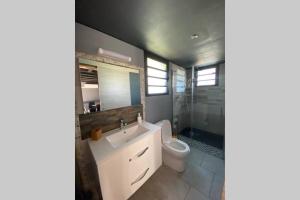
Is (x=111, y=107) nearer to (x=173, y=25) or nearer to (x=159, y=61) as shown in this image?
(x=173, y=25)

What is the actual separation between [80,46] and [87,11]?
350 mm

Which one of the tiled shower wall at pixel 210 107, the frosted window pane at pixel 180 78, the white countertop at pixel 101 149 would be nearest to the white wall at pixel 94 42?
the white countertop at pixel 101 149

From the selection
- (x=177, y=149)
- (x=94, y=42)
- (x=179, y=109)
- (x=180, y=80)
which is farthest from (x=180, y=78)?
(x=94, y=42)

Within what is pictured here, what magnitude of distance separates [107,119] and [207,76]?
308 cm

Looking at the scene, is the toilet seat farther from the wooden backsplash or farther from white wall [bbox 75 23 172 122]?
the wooden backsplash

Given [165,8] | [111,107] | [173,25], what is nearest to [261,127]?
[165,8]

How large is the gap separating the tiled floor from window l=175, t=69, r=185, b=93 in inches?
74.5

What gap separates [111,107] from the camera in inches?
55.3

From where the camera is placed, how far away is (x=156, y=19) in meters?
1.05

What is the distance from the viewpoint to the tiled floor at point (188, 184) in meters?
1.29

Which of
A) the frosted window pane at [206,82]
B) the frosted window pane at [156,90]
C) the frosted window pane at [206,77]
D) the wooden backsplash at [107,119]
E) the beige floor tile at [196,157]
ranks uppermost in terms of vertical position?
the frosted window pane at [206,77]

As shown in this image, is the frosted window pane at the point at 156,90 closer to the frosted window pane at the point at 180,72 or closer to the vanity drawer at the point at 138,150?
the frosted window pane at the point at 180,72

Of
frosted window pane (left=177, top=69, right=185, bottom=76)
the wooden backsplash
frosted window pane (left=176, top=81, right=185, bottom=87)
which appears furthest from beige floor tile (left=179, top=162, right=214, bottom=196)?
frosted window pane (left=177, top=69, right=185, bottom=76)

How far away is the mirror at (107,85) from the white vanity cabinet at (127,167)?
2.05ft
